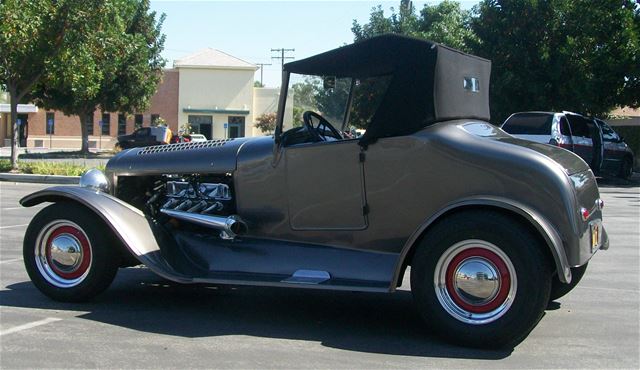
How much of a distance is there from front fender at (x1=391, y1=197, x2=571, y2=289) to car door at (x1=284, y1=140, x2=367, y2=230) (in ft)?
1.96

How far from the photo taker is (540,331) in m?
5.46

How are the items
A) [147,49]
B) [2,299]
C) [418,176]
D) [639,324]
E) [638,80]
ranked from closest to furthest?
[418,176] < [639,324] < [2,299] < [638,80] < [147,49]

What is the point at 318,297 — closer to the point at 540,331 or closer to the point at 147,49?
the point at 540,331

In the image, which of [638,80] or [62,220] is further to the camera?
[638,80]

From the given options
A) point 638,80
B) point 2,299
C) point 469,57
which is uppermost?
point 638,80

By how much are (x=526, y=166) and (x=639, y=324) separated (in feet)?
6.07

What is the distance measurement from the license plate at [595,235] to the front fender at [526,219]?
1.89 feet

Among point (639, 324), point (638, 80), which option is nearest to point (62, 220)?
point (639, 324)

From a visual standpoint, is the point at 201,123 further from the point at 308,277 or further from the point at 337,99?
the point at 308,277

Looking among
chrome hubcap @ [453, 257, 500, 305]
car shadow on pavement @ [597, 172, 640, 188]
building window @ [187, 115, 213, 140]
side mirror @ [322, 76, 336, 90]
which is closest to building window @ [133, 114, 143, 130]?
building window @ [187, 115, 213, 140]

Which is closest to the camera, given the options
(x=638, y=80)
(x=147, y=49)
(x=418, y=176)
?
(x=418, y=176)

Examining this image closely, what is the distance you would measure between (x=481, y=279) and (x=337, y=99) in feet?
7.47

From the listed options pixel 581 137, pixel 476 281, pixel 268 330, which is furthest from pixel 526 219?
pixel 581 137

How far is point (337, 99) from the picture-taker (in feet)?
21.0
